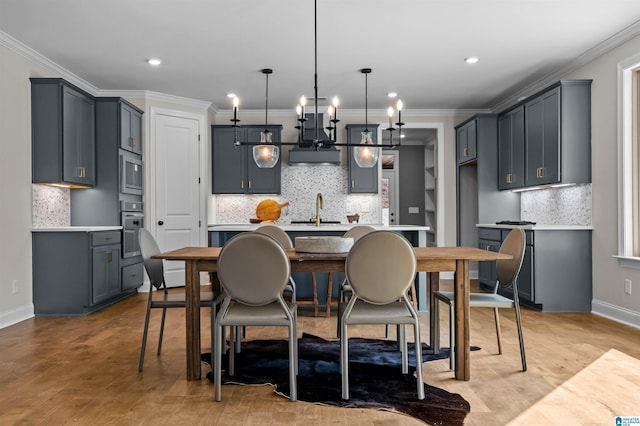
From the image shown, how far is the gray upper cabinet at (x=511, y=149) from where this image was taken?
586cm

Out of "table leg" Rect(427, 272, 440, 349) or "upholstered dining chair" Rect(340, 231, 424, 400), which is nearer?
"upholstered dining chair" Rect(340, 231, 424, 400)

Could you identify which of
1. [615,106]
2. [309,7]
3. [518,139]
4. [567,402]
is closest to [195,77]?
[309,7]

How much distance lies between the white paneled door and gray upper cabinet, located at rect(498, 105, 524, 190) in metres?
4.25

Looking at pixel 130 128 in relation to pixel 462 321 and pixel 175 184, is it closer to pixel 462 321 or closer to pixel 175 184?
pixel 175 184

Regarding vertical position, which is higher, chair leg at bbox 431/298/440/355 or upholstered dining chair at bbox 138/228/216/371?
upholstered dining chair at bbox 138/228/216/371

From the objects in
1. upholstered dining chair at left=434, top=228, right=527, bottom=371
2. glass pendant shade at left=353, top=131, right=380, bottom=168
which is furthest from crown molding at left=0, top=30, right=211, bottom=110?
upholstered dining chair at left=434, top=228, right=527, bottom=371

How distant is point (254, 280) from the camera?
2523 mm

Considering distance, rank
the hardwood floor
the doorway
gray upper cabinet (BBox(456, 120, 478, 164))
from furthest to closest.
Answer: gray upper cabinet (BBox(456, 120, 478, 164)) → the doorway → the hardwood floor

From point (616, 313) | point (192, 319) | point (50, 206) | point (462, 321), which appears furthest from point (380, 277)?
point (50, 206)

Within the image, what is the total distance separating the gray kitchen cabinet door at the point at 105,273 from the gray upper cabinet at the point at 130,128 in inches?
52.1

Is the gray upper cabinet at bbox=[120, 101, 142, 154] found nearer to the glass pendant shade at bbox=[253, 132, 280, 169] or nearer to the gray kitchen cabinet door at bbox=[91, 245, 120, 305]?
the gray kitchen cabinet door at bbox=[91, 245, 120, 305]

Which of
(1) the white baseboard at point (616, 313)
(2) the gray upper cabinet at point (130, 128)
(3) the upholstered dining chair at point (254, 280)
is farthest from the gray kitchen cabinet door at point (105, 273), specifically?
(1) the white baseboard at point (616, 313)

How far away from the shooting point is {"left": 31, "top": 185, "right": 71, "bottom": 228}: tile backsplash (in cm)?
489

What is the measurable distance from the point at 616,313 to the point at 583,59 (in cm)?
259
